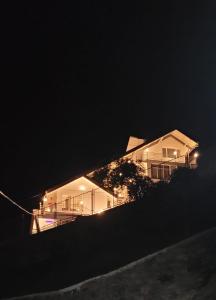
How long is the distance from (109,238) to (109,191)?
1171 centimetres

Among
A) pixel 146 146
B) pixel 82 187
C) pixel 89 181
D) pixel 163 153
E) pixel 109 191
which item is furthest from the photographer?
pixel 163 153

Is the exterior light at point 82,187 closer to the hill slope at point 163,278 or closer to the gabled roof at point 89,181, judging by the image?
the gabled roof at point 89,181

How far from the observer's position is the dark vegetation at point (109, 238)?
66.4ft

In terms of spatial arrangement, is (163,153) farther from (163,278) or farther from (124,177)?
(163,278)

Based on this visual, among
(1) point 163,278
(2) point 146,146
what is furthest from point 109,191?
(1) point 163,278

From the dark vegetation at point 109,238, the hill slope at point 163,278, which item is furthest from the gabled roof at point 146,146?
the hill slope at point 163,278

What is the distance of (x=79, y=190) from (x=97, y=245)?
13281 millimetres

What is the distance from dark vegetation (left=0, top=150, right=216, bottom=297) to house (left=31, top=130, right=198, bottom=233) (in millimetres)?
6724

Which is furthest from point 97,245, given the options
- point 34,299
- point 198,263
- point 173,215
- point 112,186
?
point 112,186

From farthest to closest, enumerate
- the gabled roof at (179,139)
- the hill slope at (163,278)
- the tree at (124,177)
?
the gabled roof at (179,139) < the tree at (124,177) < the hill slope at (163,278)

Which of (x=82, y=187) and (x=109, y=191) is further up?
(x=82, y=187)

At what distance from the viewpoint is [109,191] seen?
3503cm

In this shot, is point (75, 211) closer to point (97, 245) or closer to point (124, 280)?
point (97, 245)

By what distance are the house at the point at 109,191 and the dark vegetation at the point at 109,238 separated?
672cm
